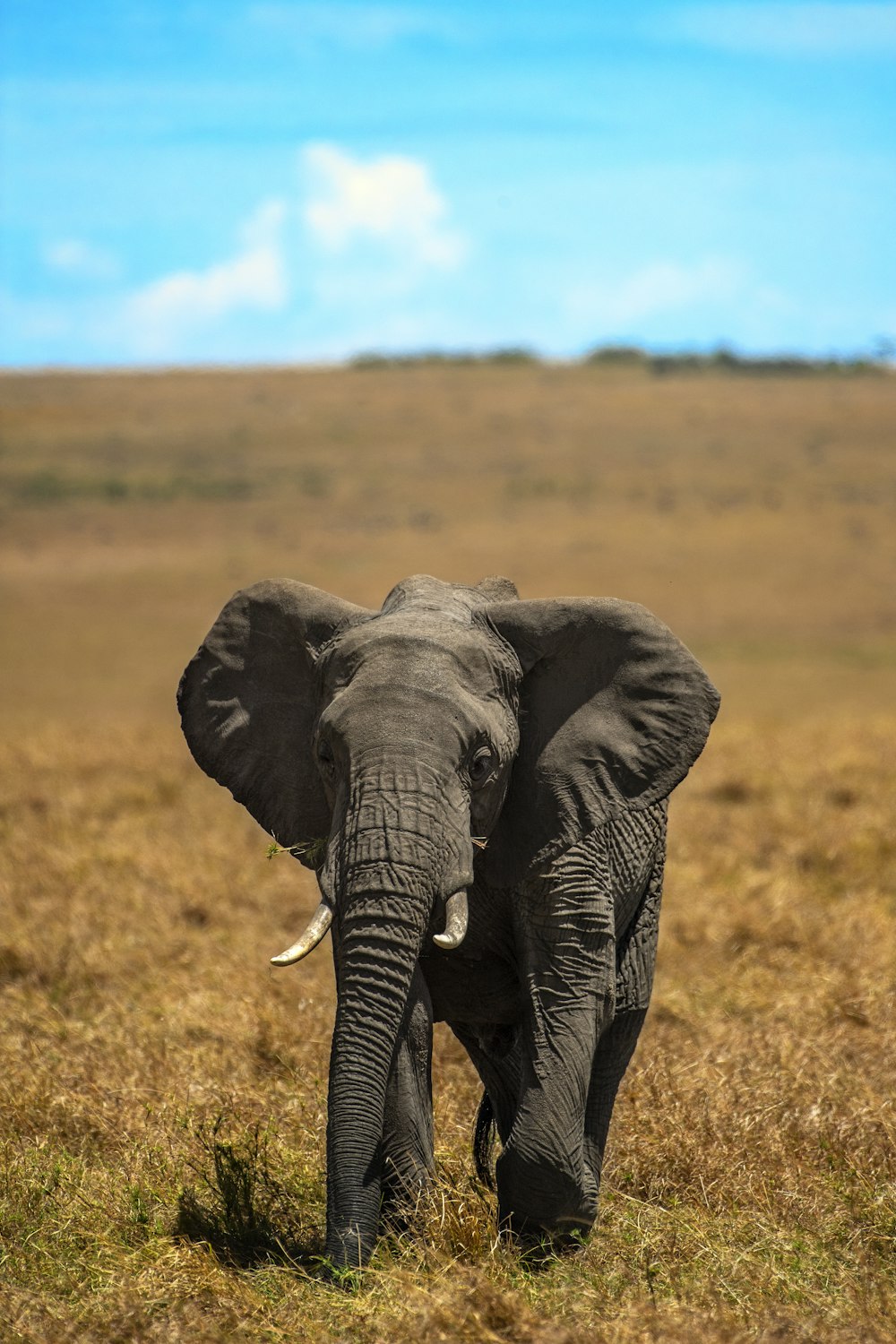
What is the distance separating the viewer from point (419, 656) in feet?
16.1

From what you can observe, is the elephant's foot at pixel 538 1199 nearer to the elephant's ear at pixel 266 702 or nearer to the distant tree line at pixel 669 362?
the elephant's ear at pixel 266 702

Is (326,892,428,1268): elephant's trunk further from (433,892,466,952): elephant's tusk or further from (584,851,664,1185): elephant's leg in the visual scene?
(584,851,664,1185): elephant's leg

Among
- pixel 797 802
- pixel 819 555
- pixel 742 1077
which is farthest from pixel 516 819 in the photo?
pixel 819 555

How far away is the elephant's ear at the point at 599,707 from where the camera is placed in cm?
528

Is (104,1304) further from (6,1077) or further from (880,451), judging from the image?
(880,451)

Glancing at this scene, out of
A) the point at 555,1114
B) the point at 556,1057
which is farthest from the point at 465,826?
the point at 555,1114

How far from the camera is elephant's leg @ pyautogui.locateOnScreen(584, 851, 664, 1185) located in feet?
18.6

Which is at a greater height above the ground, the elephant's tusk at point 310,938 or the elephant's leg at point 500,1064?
the elephant's tusk at point 310,938

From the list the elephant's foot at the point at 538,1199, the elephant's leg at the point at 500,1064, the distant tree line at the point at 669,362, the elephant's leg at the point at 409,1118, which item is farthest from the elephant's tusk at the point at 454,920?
the distant tree line at the point at 669,362

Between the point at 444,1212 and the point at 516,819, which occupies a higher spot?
the point at 516,819

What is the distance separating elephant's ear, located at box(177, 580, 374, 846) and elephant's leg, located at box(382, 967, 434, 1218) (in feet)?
2.20

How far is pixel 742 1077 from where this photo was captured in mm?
6887

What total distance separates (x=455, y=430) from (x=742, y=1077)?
1961 inches

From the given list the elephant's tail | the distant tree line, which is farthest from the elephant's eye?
the distant tree line
